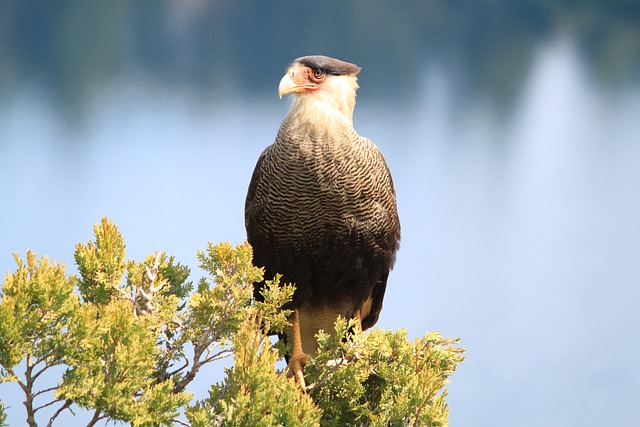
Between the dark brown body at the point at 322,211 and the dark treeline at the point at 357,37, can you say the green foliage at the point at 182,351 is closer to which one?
the dark brown body at the point at 322,211

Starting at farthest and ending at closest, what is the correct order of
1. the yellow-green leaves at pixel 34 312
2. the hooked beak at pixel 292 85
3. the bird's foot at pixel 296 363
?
1. the bird's foot at pixel 296 363
2. the hooked beak at pixel 292 85
3. the yellow-green leaves at pixel 34 312

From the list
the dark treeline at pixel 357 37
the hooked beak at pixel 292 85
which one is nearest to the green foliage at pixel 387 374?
the hooked beak at pixel 292 85

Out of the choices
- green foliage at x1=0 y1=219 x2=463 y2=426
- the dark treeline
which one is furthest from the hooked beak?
the dark treeline

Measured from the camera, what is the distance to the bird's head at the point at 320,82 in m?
2.50

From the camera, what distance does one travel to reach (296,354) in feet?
8.91

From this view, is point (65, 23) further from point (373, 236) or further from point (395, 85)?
point (373, 236)

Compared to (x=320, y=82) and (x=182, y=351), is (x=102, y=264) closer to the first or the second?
(x=182, y=351)

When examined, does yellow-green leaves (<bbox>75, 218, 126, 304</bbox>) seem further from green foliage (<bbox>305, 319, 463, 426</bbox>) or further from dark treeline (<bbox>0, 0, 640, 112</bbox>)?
dark treeline (<bbox>0, 0, 640, 112</bbox>)

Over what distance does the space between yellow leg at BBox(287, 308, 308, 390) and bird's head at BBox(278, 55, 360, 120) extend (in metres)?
0.63

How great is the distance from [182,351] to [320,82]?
0.86 metres

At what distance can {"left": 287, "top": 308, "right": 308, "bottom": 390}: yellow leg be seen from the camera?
269 cm

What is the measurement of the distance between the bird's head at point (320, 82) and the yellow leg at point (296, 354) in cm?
63

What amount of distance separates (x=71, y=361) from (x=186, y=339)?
358 millimetres

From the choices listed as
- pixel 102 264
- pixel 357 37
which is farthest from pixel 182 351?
pixel 357 37
